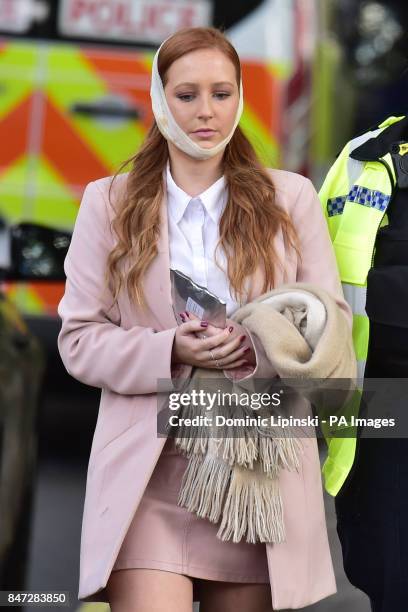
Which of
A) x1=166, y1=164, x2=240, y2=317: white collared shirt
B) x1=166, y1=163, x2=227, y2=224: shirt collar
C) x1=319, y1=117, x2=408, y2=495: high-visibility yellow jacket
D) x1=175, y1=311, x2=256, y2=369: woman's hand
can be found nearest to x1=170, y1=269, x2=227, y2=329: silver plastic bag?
x1=175, y1=311, x2=256, y2=369: woman's hand

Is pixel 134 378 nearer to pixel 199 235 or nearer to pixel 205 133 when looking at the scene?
pixel 199 235

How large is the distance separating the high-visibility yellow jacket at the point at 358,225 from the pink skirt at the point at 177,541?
0.35 m

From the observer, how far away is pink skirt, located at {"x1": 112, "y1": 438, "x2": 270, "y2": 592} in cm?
326

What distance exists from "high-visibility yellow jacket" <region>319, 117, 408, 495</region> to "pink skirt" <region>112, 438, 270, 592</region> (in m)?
0.35

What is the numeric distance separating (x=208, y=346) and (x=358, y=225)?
574mm

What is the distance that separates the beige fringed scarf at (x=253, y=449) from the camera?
3.19m

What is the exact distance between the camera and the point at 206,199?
343 cm

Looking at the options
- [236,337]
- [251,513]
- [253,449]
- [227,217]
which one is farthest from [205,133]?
[251,513]

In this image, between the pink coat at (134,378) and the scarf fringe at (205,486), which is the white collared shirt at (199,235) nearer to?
the pink coat at (134,378)

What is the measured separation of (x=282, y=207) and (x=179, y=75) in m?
0.37

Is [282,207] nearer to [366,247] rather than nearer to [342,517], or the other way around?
[366,247]

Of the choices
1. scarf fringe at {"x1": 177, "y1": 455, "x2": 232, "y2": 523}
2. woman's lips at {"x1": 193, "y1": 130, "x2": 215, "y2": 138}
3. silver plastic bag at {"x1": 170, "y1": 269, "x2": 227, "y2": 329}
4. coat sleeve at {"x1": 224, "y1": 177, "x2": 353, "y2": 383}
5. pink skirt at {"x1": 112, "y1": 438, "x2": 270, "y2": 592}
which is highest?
woman's lips at {"x1": 193, "y1": 130, "x2": 215, "y2": 138}

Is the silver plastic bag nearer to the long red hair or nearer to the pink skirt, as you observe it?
the long red hair

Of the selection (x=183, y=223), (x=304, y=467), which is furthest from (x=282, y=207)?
(x=304, y=467)
